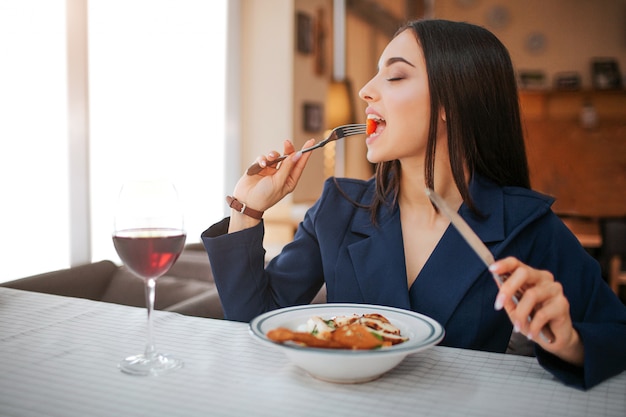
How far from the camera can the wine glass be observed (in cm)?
79

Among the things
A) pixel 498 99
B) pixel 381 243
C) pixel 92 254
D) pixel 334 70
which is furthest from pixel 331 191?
pixel 334 70

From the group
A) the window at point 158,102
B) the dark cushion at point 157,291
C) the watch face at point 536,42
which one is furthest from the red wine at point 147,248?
the watch face at point 536,42

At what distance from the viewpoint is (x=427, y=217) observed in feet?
4.58

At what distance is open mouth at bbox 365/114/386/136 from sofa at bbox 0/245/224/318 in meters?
1.04

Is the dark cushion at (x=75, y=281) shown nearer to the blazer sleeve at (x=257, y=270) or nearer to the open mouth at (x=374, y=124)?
the blazer sleeve at (x=257, y=270)

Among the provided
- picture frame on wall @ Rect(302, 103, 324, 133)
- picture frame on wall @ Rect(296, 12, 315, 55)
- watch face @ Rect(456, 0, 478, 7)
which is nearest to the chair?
picture frame on wall @ Rect(302, 103, 324, 133)

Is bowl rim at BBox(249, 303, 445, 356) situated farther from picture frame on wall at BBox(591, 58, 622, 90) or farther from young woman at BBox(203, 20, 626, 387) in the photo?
picture frame on wall at BBox(591, 58, 622, 90)

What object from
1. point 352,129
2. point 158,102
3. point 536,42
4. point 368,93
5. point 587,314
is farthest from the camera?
point 536,42

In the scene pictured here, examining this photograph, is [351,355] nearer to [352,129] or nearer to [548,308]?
[548,308]

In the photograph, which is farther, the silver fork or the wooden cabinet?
the wooden cabinet

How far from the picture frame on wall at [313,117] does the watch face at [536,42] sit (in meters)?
3.90

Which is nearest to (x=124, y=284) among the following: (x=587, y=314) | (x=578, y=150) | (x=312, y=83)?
(x=587, y=314)

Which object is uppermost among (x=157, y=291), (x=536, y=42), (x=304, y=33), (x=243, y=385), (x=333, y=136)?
(x=536, y=42)

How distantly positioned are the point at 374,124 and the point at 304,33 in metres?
3.62
